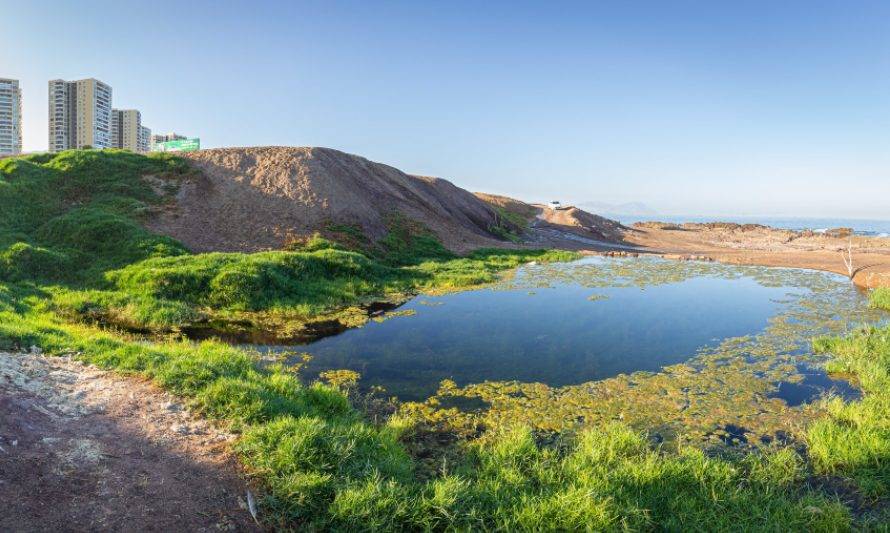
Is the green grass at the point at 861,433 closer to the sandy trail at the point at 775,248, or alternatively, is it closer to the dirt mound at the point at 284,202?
the sandy trail at the point at 775,248

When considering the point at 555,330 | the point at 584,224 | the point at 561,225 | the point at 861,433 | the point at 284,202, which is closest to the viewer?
the point at 861,433

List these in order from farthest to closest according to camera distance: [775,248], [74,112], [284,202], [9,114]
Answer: [74,112]
[9,114]
[775,248]
[284,202]

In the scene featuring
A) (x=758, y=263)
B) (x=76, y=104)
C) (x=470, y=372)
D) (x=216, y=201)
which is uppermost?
(x=76, y=104)

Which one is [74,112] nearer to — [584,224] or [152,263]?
[152,263]

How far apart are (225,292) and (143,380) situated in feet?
28.6

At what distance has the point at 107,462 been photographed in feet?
18.5

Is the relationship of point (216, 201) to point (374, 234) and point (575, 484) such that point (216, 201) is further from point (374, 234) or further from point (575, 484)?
point (575, 484)

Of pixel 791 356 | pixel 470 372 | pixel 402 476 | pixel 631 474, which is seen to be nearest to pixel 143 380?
pixel 402 476

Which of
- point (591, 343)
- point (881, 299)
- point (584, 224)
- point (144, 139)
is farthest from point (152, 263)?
point (144, 139)

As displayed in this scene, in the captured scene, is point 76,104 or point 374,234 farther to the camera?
point 76,104

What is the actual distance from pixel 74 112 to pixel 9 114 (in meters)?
8.81

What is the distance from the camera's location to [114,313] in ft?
46.7

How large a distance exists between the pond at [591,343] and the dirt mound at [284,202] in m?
11.5

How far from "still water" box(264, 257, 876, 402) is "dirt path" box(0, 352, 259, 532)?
4069mm
